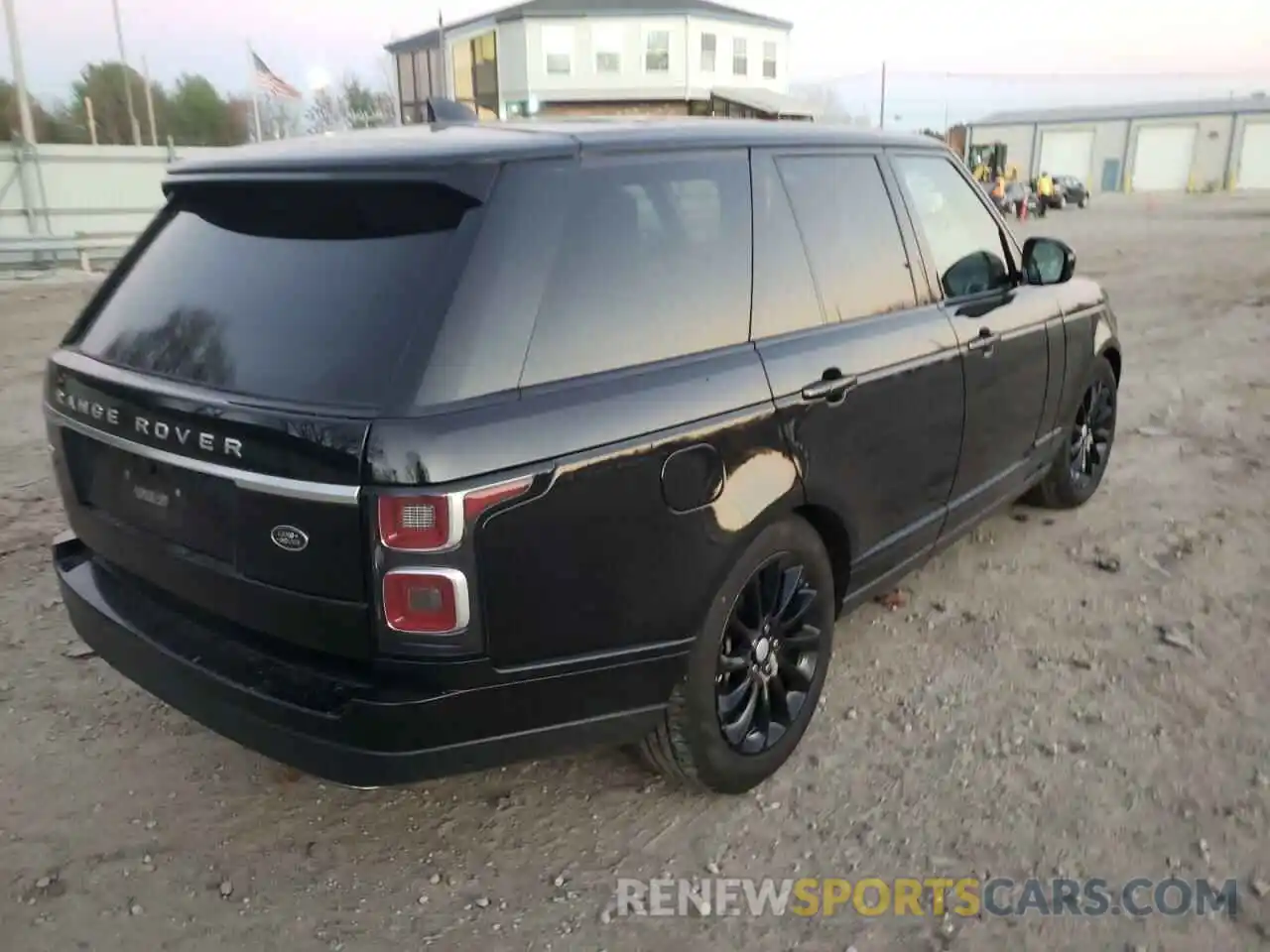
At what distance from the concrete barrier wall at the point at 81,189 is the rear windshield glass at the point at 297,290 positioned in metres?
18.3

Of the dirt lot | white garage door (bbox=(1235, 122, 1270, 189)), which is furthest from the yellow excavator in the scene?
the dirt lot

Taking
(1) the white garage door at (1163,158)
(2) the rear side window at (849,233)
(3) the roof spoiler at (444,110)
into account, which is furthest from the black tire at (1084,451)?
(1) the white garage door at (1163,158)

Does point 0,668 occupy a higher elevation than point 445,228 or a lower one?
lower

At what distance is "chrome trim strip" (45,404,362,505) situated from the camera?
2.18 meters

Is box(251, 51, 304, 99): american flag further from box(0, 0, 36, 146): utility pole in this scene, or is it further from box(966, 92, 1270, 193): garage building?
box(966, 92, 1270, 193): garage building

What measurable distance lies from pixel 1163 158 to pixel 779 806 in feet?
253

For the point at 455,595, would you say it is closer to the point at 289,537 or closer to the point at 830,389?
the point at 289,537

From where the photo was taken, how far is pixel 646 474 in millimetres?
2473

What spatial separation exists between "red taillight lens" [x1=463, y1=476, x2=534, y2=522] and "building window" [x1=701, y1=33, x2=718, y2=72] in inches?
1715

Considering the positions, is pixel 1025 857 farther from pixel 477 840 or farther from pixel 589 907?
pixel 477 840

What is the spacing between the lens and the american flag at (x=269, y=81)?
25.3 metres

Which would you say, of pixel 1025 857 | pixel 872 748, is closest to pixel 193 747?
pixel 872 748

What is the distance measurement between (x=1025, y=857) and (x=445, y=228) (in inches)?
89.4

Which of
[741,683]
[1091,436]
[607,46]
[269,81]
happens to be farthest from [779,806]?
[607,46]
